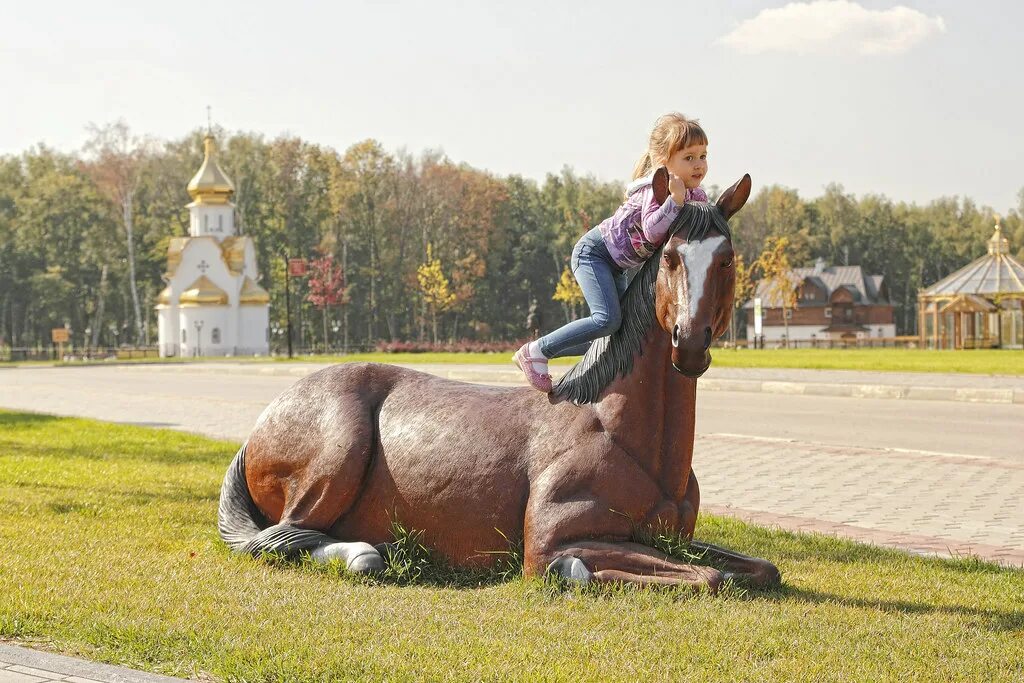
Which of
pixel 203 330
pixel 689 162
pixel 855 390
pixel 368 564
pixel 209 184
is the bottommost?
pixel 855 390

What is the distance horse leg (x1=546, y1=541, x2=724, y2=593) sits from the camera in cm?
489

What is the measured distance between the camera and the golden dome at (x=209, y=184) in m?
82.3

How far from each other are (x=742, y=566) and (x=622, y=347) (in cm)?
110

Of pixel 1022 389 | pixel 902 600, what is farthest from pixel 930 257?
pixel 902 600

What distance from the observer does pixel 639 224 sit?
16.9ft

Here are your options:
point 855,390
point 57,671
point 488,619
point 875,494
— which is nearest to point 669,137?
point 488,619

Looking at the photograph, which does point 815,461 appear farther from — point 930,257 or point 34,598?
point 930,257

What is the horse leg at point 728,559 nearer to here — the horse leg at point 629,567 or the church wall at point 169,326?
the horse leg at point 629,567

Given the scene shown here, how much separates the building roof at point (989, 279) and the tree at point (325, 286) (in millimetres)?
40084

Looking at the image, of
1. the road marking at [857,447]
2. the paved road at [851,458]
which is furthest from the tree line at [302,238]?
the road marking at [857,447]

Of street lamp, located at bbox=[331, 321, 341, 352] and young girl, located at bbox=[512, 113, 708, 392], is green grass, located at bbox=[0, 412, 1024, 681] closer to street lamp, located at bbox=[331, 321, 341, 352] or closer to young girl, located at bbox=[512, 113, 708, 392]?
young girl, located at bbox=[512, 113, 708, 392]

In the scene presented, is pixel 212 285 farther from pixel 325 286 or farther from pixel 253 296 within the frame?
pixel 325 286

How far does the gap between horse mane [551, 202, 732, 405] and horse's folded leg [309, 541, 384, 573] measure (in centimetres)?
114

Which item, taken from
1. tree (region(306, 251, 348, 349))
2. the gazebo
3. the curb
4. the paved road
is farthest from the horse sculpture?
tree (region(306, 251, 348, 349))
